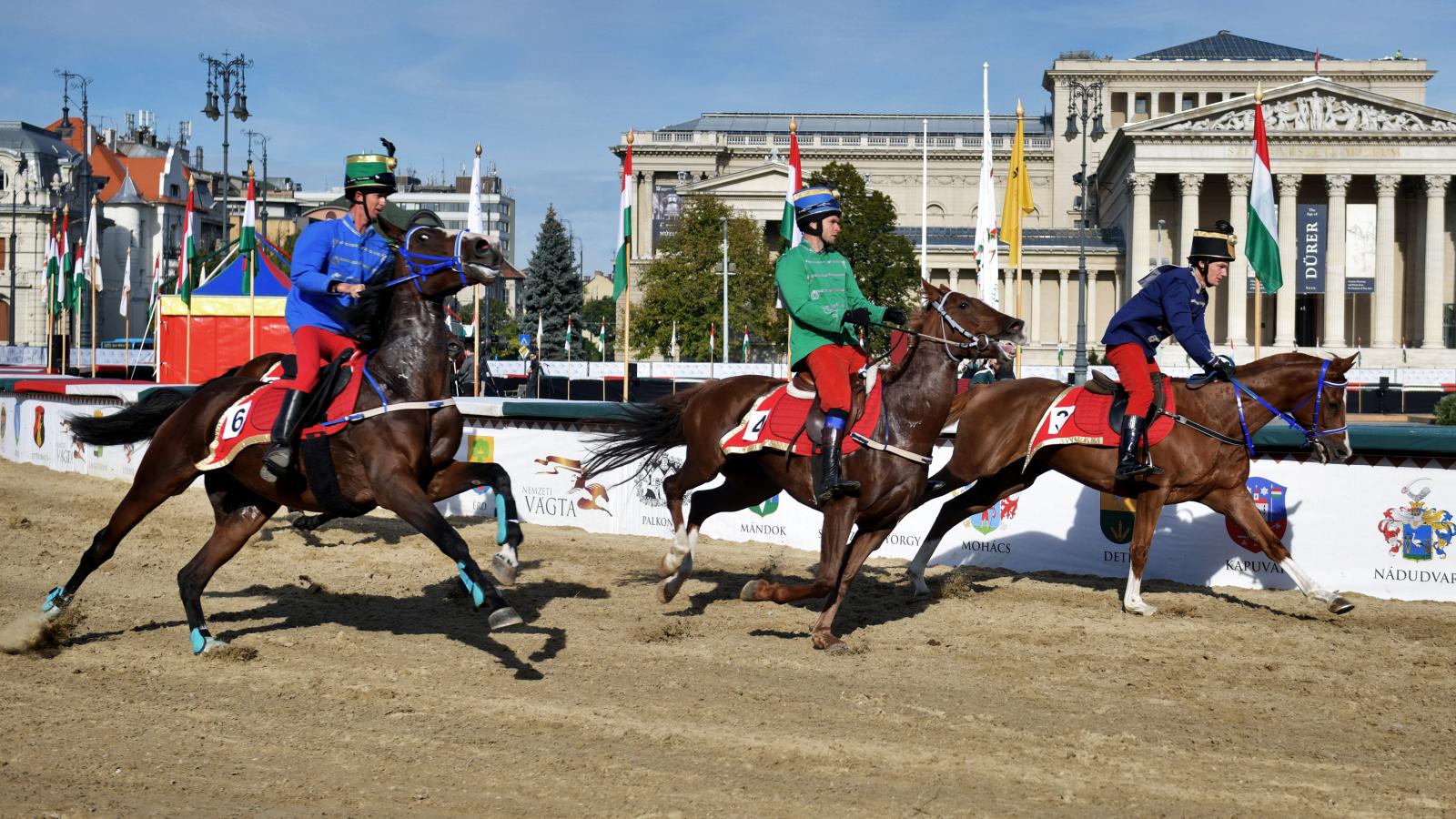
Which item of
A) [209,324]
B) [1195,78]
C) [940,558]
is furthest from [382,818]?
[1195,78]

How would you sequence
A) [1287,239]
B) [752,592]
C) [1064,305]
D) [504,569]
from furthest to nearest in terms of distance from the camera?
[1064,305], [1287,239], [752,592], [504,569]

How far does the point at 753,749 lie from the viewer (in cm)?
695

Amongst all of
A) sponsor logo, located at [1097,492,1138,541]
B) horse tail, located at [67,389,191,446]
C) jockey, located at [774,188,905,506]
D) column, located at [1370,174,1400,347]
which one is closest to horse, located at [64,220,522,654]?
horse tail, located at [67,389,191,446]

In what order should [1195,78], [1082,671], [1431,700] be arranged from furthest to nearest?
[1195,78]
[1082,671]
[1431,700]

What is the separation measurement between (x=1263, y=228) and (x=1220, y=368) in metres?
10.2

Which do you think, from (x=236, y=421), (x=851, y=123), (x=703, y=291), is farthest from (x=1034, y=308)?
(x=236, y=421)

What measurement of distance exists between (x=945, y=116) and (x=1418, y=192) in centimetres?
5032

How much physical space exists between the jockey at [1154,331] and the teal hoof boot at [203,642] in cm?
732

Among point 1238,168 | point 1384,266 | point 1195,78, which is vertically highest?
point 1195,78

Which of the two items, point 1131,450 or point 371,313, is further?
point 1131,450

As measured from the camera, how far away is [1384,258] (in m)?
80.0

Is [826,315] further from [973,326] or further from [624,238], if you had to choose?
[624,238]

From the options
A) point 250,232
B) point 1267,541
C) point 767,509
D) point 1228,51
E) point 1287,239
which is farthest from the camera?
point 1228,51

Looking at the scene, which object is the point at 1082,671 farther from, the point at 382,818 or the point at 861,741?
the point at 382,818
